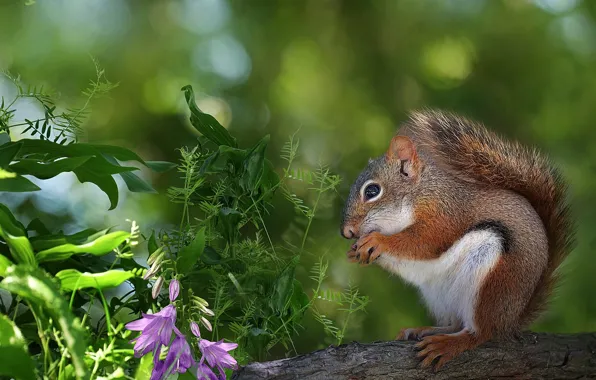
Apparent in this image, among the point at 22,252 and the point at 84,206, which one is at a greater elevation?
the point at 22,252

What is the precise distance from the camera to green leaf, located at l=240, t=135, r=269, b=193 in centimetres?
150

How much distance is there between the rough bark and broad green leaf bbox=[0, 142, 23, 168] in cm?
54

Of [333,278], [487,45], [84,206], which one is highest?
[487,45]

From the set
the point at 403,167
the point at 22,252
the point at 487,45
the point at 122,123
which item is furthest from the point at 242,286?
the point at 487,45

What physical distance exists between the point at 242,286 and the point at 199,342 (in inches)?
9.3

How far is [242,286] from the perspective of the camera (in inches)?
58.3

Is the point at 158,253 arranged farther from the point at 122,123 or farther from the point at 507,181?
the point at 122,123

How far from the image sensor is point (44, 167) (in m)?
1.33

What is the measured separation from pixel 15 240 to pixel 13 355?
167 millimetres

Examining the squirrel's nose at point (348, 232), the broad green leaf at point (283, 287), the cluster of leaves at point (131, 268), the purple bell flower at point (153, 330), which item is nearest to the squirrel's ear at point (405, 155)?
the squirrel's nose at point (348, 232)

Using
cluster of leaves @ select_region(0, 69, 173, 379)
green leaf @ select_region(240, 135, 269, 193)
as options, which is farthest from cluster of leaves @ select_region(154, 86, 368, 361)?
cluster of leaves @ select_region(0, 69, 173, 379)

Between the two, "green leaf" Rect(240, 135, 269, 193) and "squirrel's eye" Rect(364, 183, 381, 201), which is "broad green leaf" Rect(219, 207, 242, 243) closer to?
"green leaf" Rect(240, 135, 269, 193)

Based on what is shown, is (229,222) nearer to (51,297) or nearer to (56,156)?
(56,156)

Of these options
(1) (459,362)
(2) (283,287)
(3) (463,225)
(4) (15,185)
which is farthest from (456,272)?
(4) (15,185)
